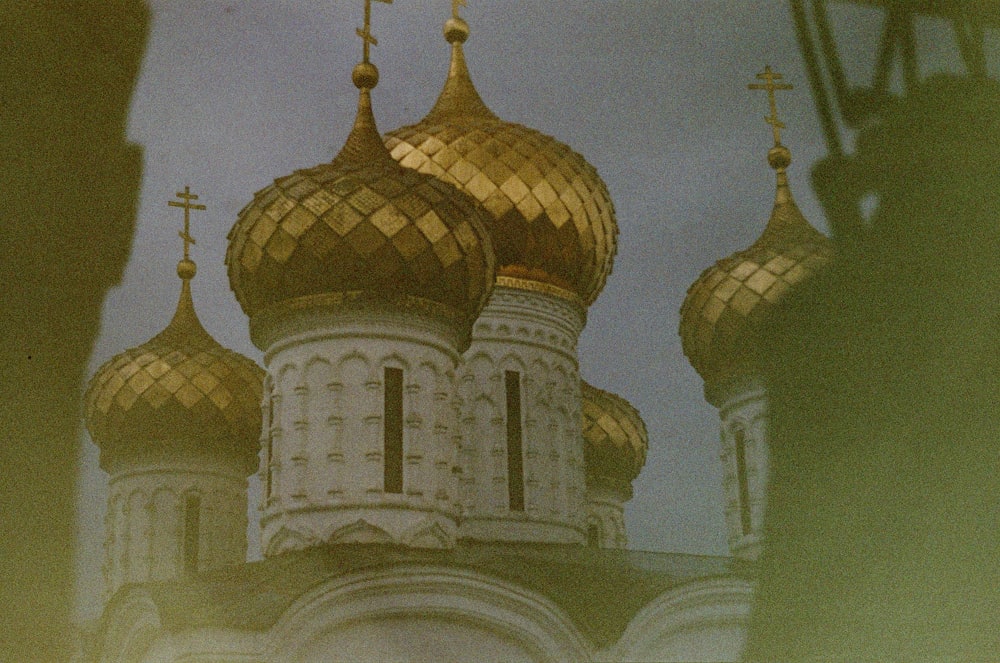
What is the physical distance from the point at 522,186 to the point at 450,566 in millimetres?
3436

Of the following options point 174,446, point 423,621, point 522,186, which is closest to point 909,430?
point 423,621

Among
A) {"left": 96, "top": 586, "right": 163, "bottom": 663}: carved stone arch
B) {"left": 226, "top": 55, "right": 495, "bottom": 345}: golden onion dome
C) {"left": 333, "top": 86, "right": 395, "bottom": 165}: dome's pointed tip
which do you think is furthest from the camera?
{"left": 333, "top": 86, "right": 395, "bottom": 165}: dome's pointed tip

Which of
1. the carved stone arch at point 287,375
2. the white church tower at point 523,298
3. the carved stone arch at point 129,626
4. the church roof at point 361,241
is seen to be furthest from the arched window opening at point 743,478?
the carved stone arch at point 129,626

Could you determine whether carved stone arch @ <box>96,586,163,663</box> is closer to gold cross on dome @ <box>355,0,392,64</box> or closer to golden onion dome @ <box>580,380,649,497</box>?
gold cross on dome @ <box>355,0,392,64</box>

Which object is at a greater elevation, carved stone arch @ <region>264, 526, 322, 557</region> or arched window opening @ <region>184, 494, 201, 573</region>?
arched window opening @ <region>184, 494, 201, 573</region>

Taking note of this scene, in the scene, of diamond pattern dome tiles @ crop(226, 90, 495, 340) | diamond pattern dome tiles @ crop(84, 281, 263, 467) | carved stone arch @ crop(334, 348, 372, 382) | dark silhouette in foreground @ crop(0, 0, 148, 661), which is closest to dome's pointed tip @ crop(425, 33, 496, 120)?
diamond pattern dome tiles @ crop(226, 90, 495, 340)

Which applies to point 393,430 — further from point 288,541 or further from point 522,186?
point 522,186

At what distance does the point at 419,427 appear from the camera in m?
8.77

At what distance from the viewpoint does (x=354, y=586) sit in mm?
7520

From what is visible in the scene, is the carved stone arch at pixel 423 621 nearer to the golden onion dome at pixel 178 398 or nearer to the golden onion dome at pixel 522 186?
the golden onion dome at pixel 522 186

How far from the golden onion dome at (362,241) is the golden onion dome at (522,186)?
1116 millimetres

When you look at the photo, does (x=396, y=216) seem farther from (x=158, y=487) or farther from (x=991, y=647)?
(x=991, y=647)

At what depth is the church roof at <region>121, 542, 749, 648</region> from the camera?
296 inches

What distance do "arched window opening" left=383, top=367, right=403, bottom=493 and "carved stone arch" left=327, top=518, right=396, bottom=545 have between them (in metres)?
0.25
